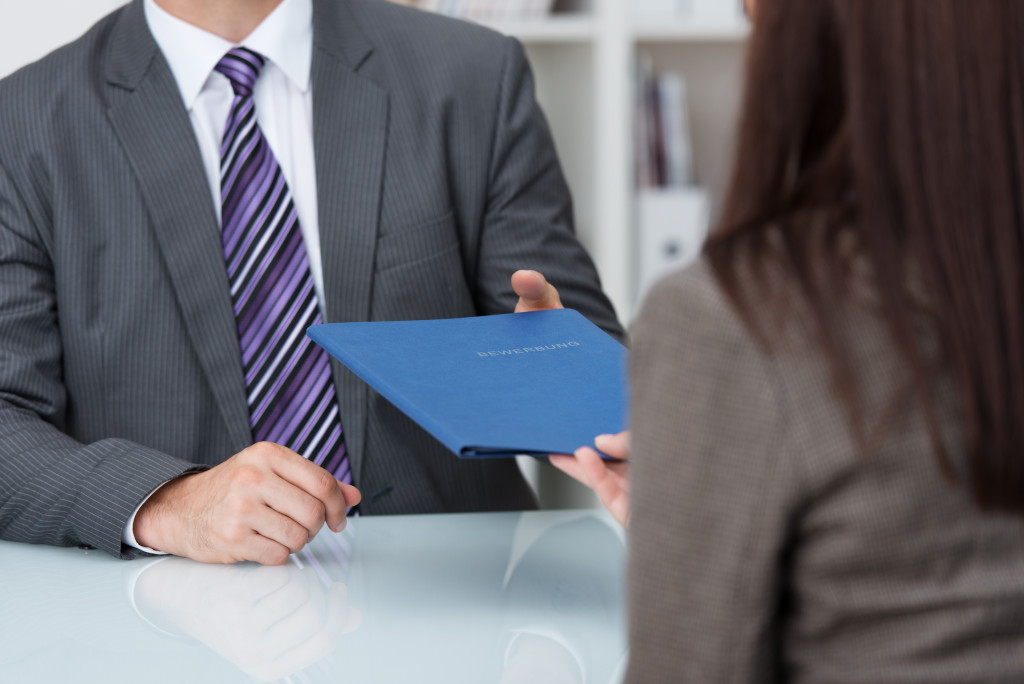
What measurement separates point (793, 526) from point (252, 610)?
514mm

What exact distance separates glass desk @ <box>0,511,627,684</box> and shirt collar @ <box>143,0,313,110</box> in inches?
22.4

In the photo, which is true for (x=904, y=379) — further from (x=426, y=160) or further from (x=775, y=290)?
(x=426, y=160)

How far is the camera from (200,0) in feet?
4.17

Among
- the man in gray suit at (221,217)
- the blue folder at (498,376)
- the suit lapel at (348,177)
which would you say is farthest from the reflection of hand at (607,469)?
the suit lapel at (348,177)

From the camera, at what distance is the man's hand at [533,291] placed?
1.09m

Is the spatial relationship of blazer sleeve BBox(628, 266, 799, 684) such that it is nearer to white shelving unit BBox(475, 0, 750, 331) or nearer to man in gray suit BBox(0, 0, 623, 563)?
man in gray suit BBox(0, 0, 623, 563)

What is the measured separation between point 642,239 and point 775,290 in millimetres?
1820

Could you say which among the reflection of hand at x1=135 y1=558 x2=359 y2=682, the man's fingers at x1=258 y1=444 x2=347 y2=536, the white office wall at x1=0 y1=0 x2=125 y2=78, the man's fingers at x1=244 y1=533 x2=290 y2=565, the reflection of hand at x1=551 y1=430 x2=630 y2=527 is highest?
the white office wall at x1=0 y1=0 x2=125 y2=78

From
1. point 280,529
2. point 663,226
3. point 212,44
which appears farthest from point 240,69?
point 663,226

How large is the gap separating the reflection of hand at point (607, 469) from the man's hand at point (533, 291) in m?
0.32

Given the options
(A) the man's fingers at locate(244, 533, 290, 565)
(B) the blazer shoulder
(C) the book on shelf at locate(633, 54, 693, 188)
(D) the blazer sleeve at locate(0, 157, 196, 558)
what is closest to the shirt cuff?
(D) the blazer sleeve at locate(0, 157, 196, 558)

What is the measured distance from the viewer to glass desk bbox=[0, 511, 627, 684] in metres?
0.76

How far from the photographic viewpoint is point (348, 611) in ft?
2.80

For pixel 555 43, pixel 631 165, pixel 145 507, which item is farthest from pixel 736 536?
pixel 555 43
